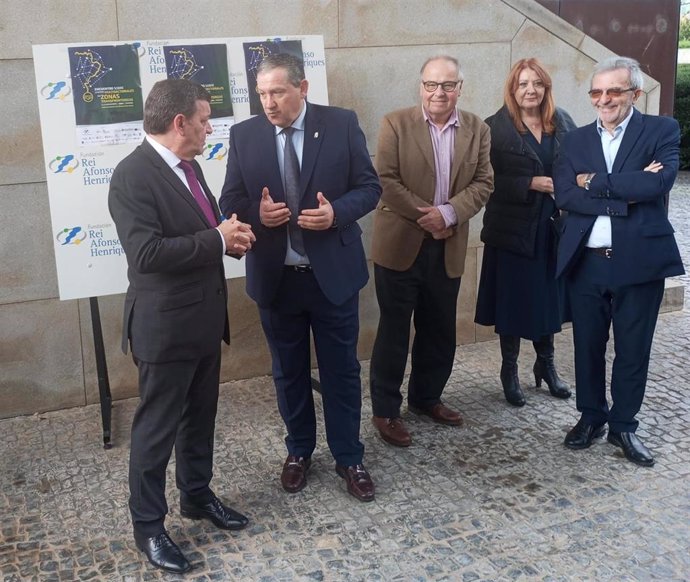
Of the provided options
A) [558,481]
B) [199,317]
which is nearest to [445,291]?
[558,481]

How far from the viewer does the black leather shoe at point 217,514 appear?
A: 380cm

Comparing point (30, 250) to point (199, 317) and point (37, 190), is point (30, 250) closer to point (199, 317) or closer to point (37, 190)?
point (37, 190)

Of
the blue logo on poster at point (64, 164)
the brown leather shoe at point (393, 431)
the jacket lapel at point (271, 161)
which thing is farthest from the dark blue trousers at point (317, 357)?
the blue logo on poster at point (64, 164)

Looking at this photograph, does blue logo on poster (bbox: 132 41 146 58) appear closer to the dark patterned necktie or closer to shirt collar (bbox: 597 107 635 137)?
the dark patterned necktie

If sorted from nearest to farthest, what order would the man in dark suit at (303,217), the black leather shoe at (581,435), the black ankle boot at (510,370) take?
the man in dark suit at (303,217)
the black leather shoe at (581,435)
the black ankle boot at (510,370)

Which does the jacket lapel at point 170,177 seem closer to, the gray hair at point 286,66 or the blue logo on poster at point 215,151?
the gray hair at point 286,66

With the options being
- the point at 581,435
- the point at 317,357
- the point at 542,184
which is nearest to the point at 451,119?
the point at 542,184

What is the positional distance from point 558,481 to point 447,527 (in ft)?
2.42

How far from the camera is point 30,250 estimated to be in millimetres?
5043

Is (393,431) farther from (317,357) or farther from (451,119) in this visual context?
(451,119)

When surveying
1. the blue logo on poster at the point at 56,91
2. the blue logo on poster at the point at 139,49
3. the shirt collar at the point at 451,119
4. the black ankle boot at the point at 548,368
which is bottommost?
the black ankle boot at the point at 548,368

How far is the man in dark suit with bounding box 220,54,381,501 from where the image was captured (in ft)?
12.5

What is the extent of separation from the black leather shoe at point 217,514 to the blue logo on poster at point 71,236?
1619 millimetres

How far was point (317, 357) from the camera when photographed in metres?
4.10
